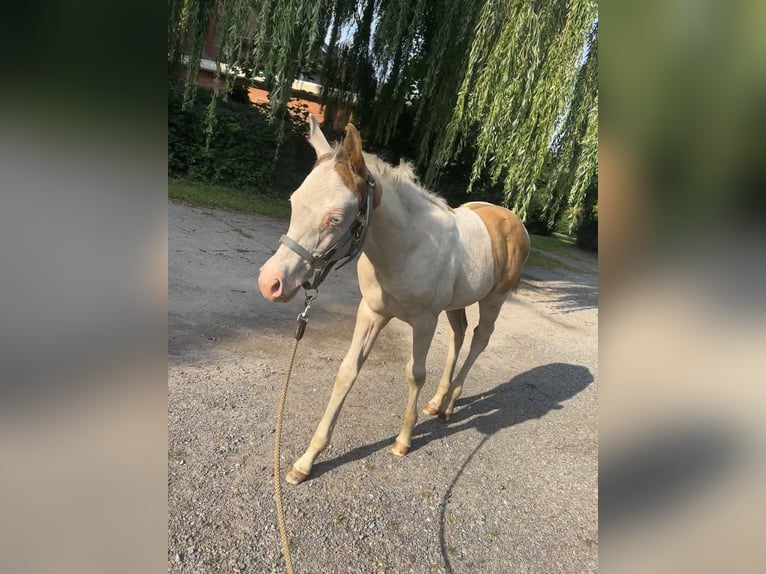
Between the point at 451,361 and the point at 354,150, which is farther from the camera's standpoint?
the point at 451,361

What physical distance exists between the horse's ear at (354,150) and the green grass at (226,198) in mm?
8009

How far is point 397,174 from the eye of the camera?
2.41 m

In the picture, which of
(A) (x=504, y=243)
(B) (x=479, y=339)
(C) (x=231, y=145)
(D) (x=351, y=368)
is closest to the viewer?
(D) (x=351, y=368)

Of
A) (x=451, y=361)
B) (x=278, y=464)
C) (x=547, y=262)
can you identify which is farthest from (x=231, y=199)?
(x=278, y=464)

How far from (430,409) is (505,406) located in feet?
2.56

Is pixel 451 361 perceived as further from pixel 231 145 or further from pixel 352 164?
pixel 231 145

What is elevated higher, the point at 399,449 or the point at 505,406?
the point at 399,449

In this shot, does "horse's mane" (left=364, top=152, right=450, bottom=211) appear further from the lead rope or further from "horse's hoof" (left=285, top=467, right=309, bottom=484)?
"horse's hoof" (left=285, top=467, right=309, bottom=484)

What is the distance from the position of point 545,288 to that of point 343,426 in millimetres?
7231

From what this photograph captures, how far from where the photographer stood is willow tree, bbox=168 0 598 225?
14.4 feet

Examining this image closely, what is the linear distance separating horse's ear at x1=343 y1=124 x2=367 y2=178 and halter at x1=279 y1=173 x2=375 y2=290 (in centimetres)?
8

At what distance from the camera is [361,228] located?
2.02m
